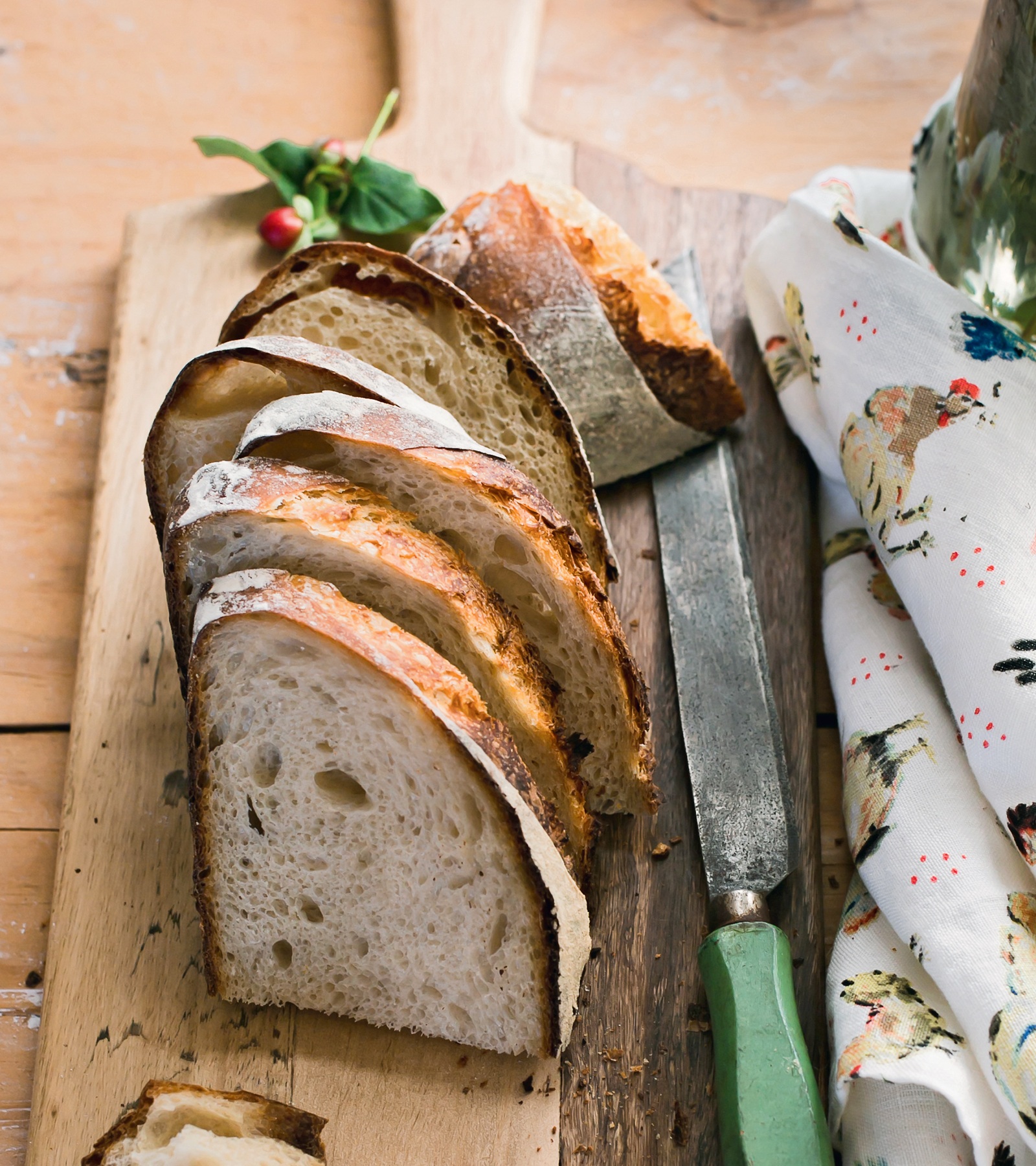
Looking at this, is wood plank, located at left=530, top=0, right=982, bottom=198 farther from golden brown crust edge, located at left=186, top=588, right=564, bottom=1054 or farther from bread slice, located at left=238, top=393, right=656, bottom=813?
golden brown crust edge, located at left=186, top=588, right=564, bottom=1054

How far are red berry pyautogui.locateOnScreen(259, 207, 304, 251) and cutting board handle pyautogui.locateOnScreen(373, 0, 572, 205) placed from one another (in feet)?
1.07

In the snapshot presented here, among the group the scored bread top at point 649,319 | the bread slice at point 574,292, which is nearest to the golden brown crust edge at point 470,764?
the bread slice at point 574,292

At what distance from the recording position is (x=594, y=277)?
239 centimetres

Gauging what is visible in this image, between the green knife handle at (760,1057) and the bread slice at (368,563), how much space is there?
37 centimetres

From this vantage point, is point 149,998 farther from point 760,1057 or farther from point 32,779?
point 760,1057

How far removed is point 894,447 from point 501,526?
83 cm

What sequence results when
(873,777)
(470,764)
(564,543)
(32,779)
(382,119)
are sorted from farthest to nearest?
(382,119) < (32,779) < (873,777) < (564,543) < (470,764)

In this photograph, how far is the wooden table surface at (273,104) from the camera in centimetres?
288

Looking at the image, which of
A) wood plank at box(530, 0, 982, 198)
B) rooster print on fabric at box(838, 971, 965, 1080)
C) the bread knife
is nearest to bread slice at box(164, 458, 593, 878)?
the bread knife

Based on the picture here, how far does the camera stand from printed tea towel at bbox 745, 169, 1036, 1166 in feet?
5.67

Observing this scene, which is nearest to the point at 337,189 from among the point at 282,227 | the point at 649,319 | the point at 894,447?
the point at 282,227

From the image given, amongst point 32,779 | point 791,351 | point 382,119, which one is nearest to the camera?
point 32,779

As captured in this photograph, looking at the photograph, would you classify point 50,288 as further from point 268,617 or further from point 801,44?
point 801,44

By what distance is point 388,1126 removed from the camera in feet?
6.08
